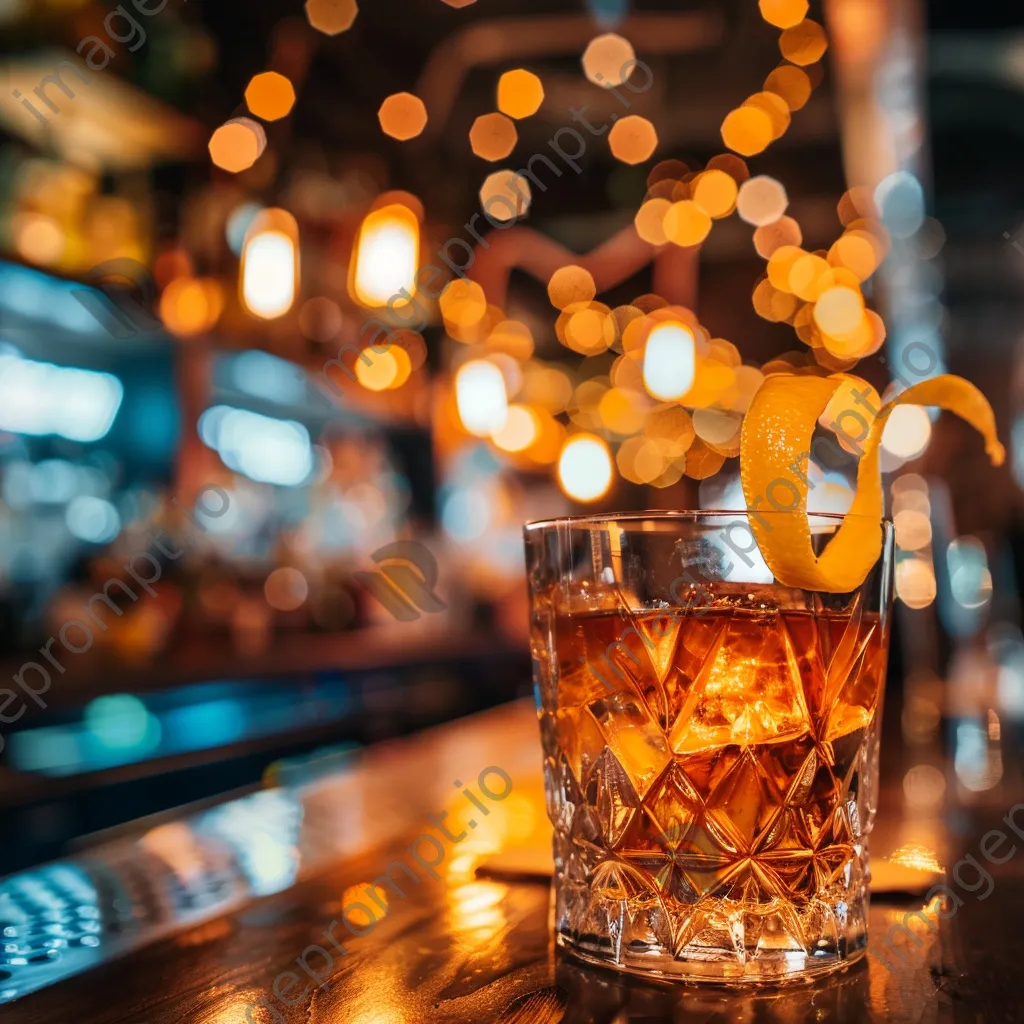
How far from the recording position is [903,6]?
3.19 m

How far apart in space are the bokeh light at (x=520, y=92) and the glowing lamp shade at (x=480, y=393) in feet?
3.69

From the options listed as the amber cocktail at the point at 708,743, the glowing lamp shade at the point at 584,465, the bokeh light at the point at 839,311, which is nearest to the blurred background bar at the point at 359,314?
the bokeh light at the point at 839,311

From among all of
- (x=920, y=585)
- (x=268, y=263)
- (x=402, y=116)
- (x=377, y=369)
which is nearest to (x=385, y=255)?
(x=268, y=263)

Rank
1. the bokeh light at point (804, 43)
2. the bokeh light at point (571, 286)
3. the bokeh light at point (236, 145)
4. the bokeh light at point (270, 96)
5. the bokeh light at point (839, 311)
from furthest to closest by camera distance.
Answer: the bokeh light at point (571, 286)
the bokeh light at point (839, 311)
the bokeh light at point (270, 96)
the bokeh light at point (236, 145)
the bokeh light at point (804, 43)

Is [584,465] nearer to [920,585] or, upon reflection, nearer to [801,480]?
[920,585]

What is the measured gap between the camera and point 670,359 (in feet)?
20.1

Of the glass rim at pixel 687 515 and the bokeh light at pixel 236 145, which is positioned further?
the bokeh light at pixel 236 145

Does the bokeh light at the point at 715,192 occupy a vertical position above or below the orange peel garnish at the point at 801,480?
above

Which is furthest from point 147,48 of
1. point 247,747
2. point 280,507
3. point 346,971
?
point 346,971

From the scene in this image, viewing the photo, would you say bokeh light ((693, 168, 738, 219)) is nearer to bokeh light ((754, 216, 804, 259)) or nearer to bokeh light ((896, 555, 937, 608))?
bokeh light ((754, 216, 804, 259))

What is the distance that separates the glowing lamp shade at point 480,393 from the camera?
5.29m

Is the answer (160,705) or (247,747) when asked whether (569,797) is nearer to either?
(247,747)

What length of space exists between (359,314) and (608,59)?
1575 mm

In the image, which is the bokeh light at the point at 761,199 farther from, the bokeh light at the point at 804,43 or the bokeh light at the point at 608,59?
the bokeh light at the point at 804,43
